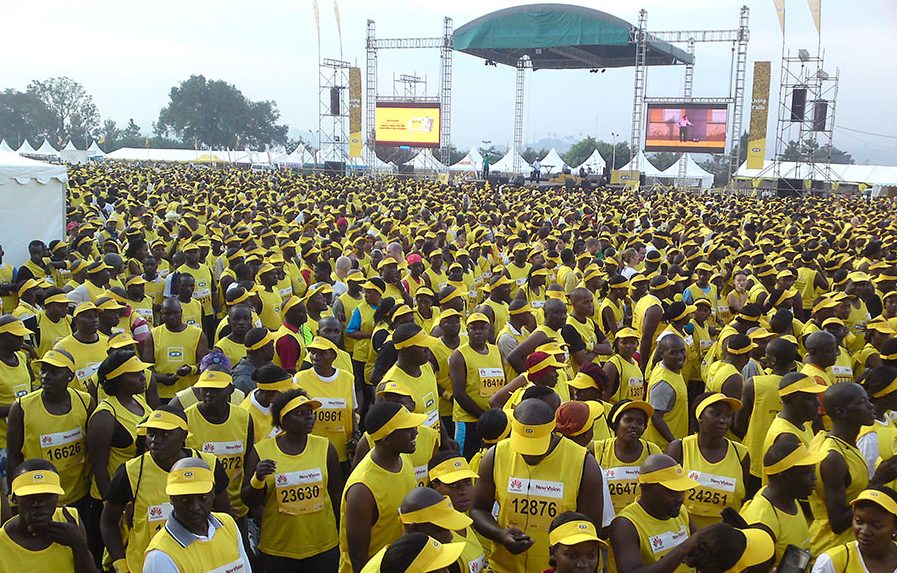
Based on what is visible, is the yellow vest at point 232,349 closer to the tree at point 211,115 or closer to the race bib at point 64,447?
the race bib at point 64,447

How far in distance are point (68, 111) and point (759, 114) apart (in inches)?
3928

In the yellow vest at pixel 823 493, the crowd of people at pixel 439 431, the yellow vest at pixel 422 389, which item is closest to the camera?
the crowd of people at pixel 439 431

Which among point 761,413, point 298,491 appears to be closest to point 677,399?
point 761,413

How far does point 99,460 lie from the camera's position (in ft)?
14.9

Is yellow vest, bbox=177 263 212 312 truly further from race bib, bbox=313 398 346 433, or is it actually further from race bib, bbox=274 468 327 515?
race bib, bbox=274 468 327 515

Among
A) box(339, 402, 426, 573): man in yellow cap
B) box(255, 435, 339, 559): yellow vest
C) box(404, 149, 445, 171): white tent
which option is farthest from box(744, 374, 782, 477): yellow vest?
box(404, 149, 445, 171): white tent

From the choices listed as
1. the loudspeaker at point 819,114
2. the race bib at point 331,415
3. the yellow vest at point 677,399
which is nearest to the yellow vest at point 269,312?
the race bib at point 331,415

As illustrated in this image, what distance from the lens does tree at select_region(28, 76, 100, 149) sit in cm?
10306

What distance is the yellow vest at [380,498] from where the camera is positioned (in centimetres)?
376

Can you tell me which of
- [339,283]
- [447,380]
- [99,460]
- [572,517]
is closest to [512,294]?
[339,283]

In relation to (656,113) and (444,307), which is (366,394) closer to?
(444,307)

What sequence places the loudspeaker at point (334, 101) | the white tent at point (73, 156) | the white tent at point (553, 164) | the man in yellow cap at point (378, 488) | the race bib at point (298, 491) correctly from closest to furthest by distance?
the man in yellow cap at point (378, 488), the race bib at point (298, 491), the loudspeaker at point (334, 101), the white tent at point (553, 164), the white tent at point (73, 156)

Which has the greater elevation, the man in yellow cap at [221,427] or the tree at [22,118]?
the tree at [22,118]

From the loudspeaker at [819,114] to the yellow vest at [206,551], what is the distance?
36381mm
